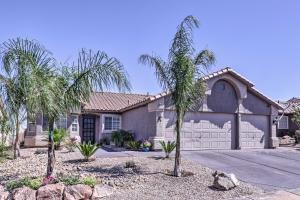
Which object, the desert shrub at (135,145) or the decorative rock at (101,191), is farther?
the desert shrub at (135,145)

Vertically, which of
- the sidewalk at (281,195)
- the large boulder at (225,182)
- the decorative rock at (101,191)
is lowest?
the sidewalk at (281,195)

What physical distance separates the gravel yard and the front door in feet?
31.2

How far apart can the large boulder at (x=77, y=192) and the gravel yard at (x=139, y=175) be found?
2.55ft

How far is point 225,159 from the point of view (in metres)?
16.9

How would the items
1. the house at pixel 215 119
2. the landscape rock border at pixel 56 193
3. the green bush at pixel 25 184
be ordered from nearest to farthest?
the landscape rock border at pixel 56 193 < the green bush at pixel 25 184 < the house at pixel 215 119

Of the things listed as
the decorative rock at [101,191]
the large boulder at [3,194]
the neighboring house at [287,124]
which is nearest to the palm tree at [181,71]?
the decorative rock at [101,191]

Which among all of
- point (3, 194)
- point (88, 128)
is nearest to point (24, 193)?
point (3, 194)

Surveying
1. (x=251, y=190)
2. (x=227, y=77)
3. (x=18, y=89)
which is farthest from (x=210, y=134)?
(x=18, y=89)

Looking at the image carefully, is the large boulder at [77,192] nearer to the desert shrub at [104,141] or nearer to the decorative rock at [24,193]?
the decorative rock at [24,193]

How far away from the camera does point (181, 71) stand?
1272 centimetres

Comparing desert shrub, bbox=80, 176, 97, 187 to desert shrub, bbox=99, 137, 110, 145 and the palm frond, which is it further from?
desert shrub, bbox=99, 137, 110, 145

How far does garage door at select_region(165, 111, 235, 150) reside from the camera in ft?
64.4

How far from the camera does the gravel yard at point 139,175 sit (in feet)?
34.8

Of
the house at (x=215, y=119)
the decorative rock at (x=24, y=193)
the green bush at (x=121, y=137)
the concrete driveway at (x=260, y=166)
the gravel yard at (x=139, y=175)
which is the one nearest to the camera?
the decorative rock at (x=24, y=193)
